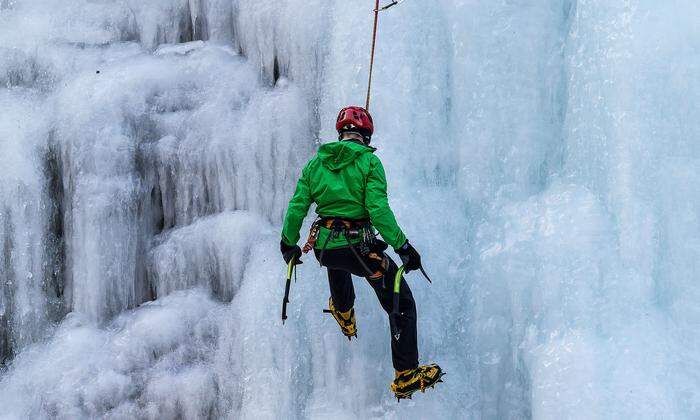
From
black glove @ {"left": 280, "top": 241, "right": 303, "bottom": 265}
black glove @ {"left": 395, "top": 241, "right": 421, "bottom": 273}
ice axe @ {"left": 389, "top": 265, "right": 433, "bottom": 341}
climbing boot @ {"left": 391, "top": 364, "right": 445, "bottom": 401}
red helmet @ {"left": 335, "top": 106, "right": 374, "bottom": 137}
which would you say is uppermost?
red helmet @ {"left": 335, "top": 106, "right": 374, "bottom": 137}

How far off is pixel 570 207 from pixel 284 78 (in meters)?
2.47

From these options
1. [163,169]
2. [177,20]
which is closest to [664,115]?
→ [163,169]

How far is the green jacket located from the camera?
3367 millimetres

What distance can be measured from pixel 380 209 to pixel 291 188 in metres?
1.85

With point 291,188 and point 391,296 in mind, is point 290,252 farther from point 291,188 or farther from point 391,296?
point 291,188

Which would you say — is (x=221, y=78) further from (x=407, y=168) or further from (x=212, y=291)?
(x=407, y=168)

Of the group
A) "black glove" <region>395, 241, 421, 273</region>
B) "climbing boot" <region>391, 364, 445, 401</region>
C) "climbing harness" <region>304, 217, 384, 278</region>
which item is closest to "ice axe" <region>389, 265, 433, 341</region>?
"black glove" <region>395, 241, 421, 273</region>

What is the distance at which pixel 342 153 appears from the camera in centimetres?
344

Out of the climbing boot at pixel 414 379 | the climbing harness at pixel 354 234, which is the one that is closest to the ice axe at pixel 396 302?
the climbing harness at pixel 354 234

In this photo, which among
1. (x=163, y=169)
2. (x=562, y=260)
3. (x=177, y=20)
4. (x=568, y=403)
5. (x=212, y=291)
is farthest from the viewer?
(x=177, y=20)

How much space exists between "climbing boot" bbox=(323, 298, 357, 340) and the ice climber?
0.34 m

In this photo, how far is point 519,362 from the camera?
3844 millimetres

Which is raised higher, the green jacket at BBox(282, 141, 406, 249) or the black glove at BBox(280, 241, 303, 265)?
the green jacket at BBox(282, 141, 406, 249)

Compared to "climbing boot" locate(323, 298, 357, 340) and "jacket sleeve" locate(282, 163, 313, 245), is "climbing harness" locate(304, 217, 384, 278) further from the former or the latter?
"climbing boot" locate(323, 298, 357, 340)
